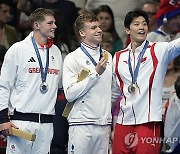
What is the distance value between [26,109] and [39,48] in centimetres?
69

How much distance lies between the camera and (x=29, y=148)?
9.77m

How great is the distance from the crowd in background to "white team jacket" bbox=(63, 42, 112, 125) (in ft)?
3.68

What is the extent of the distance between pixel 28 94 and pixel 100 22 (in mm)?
3200

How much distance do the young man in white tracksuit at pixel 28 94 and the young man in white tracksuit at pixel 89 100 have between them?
0.22m

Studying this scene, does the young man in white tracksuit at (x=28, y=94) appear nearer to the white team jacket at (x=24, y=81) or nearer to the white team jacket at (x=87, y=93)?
the white team jacket at (x=24, y=81)

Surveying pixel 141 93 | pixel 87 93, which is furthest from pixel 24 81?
pixel 141 93

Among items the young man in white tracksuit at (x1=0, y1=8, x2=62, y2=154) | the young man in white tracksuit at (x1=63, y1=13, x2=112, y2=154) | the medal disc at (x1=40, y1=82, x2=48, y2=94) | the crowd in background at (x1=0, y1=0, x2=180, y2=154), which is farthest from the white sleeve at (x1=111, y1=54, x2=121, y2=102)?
the crowd in background at (x1=0, y1=0, x2=180, y2=154)

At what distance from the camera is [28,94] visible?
9.73 metres

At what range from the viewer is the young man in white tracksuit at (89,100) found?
31.5 feet

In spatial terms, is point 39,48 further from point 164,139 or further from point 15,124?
point 164,139

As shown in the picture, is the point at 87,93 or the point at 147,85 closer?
the point at 147,85

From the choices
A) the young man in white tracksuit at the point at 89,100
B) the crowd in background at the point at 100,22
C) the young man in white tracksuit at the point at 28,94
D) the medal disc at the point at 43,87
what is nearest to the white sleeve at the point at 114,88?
the young man in white tracksuit at the point at 89,100

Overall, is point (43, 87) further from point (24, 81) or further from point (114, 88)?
point (114, 88)

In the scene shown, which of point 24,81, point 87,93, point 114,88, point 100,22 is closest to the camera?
point 87,93
